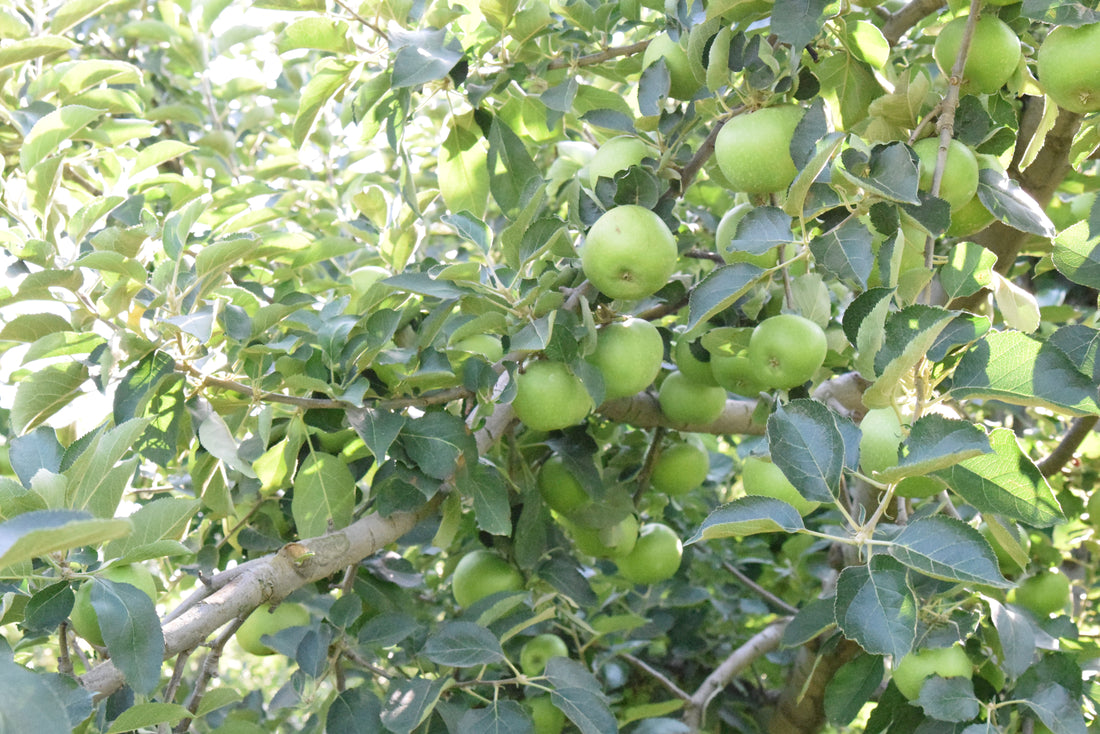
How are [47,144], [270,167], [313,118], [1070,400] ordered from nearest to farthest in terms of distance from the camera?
1. [1070,400]
2. [47,144]
3. [313,118]
4. [270,167]

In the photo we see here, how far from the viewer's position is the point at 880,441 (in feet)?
3.64

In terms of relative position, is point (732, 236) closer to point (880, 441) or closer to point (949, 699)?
point (880, 441)

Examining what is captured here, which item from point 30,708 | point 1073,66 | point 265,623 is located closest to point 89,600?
point 30,708

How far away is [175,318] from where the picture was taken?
1188mm

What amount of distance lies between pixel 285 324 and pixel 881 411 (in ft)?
3.05

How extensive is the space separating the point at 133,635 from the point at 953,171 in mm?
1097

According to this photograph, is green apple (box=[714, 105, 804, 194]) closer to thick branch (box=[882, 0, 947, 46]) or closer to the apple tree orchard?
the apple tree orchard

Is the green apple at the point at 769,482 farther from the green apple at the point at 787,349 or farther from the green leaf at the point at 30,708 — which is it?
the green leaf at the point at 30,708

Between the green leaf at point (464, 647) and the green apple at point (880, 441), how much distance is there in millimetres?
594

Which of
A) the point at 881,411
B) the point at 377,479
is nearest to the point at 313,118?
the point at 377,479

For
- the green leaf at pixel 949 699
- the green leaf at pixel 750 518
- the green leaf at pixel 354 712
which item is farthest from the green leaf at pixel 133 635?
the green leaf at pixel 949 699

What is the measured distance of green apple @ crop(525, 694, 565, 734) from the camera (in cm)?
163

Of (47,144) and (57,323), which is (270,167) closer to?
(47,144)

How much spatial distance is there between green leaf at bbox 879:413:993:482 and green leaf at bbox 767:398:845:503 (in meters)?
0.07
